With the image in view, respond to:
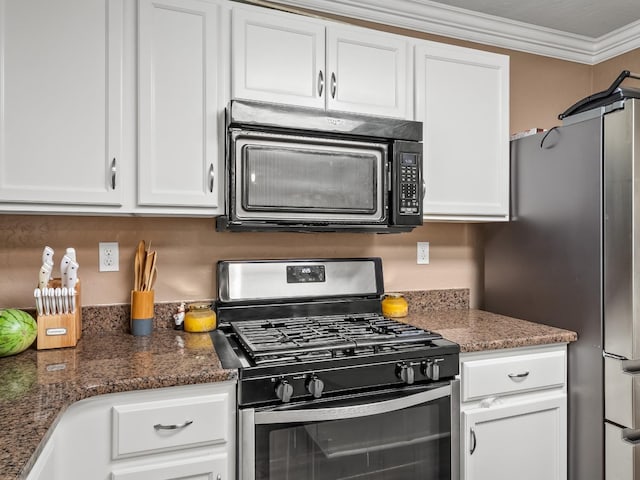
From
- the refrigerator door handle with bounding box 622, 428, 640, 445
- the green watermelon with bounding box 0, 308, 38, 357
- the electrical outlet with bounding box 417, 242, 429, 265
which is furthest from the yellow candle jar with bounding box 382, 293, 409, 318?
the green watermelon with bounding box 0, 308, 38, 357

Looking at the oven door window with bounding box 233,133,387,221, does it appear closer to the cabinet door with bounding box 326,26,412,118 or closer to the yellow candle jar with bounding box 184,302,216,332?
the cabinet door with bounding box 326,26,412,118

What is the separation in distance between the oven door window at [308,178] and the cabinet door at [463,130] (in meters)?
0.31

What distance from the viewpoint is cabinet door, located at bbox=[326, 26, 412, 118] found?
6.22ft

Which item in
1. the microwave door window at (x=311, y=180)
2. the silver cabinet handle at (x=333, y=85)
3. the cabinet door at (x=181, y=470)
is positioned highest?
the silver cabinet handle at (x=333, y=85)

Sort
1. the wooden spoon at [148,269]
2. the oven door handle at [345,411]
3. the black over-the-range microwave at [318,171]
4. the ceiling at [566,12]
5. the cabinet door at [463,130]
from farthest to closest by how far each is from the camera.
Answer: the ceiling at [566,12]
the cabinet door at [463,130]
the wooden spoon at [148,269]
the black over-the-range microwave at [318,171]
the oven door handle at [345,411]

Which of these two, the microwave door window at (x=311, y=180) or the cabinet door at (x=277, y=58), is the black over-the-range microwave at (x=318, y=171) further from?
the cabinet door at (x=277, y=58)

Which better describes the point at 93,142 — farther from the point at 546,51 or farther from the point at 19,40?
the point at 546,51

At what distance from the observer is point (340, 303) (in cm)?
215

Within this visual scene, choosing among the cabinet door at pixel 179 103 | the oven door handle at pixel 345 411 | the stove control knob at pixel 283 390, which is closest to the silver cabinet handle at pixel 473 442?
the oven door handle at pixel 345 411

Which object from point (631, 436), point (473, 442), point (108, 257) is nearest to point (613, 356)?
point (631, 436)

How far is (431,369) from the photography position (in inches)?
63.4

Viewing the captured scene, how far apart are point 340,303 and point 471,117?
1076 mm

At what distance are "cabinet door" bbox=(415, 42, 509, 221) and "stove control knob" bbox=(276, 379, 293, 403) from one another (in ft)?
3.49

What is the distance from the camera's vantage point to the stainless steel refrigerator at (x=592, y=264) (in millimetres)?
1688
